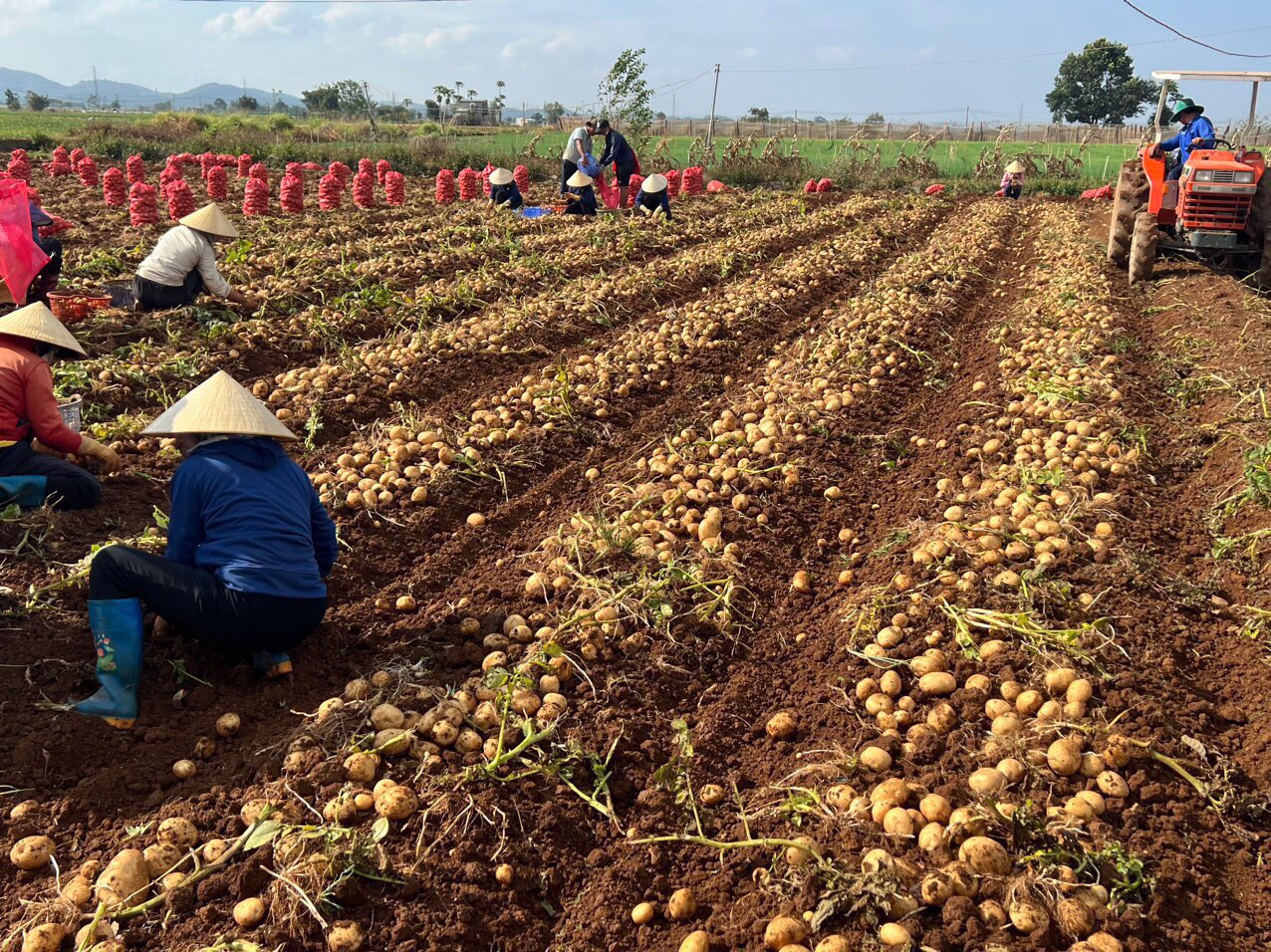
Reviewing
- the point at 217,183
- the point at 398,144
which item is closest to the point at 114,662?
the point at 217,183

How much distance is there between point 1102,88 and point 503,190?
69457mm

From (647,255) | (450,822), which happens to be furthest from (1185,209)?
(450,822)

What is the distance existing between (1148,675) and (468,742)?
247 cm

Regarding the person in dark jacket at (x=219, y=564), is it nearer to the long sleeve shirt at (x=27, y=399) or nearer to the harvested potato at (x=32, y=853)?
the harvested potato at (x=32, y=853)

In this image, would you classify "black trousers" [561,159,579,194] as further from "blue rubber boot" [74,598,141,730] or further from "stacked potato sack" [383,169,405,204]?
"blue rubber boot" [74,598,141,730]

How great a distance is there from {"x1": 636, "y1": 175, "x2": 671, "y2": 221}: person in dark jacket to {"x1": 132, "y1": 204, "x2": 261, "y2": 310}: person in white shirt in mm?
6887

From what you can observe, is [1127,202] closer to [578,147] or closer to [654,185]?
[654,185]

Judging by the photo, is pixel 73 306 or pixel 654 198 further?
pixel 654 198

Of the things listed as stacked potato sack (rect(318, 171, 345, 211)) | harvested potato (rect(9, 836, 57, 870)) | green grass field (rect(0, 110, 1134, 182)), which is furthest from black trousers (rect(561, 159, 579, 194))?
harvested potato (rect(9, 836, 57, 870))

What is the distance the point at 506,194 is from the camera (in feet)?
44.4

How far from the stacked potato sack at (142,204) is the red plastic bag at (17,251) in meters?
5.54

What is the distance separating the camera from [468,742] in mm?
2826

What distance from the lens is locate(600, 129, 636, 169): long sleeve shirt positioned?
13.4 m

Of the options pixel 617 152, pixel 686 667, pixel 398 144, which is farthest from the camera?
pixel 398 144
